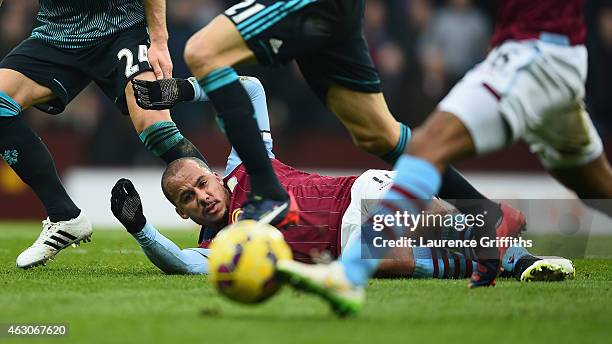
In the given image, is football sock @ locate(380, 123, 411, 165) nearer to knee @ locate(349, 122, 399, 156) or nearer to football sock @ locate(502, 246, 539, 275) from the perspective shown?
knee @ locate(349, 122, 399, 156)

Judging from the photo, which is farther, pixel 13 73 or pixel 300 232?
pixel 13 73

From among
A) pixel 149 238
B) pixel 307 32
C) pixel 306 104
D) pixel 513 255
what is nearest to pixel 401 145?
pixel 513 255

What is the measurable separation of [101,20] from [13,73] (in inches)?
27.0

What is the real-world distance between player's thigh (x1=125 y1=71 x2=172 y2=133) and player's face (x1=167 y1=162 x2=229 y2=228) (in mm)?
455

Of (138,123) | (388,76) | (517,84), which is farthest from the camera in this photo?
(388,76)

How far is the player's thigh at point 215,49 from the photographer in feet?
16.1

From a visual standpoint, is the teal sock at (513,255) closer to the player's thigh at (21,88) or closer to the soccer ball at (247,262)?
the soccer ball at (247,262)

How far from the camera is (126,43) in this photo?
6953 mm

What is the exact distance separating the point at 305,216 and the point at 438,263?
2.79 ft

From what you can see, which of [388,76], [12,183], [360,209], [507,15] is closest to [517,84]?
[507,15]

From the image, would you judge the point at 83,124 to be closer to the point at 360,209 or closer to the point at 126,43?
the point at 126,43

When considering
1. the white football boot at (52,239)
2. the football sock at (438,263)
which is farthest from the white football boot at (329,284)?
the white football boot at (52,239)

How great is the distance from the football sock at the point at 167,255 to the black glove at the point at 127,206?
0.22 feet

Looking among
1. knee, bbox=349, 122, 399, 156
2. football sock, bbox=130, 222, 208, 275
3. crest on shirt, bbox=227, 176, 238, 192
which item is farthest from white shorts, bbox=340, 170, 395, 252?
football sock, bbox=130, 222, 208, 275
